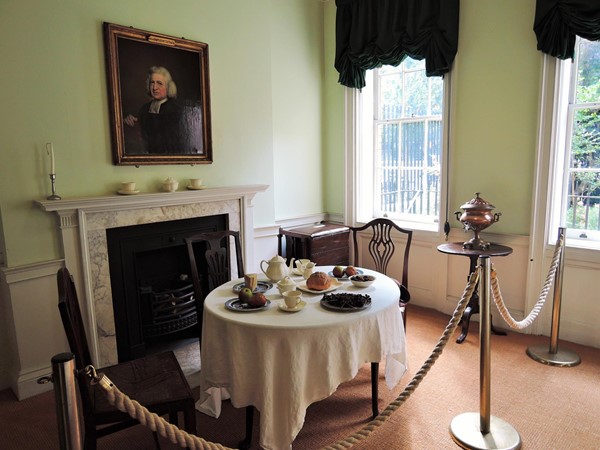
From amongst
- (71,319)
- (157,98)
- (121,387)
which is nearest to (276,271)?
(121,387)

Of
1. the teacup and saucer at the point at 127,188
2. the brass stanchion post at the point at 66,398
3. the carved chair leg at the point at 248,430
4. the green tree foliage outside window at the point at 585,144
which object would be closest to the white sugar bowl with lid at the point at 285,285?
the carved chair leg at the point at 248,430

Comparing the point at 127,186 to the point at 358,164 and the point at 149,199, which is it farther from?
the point at 358,164

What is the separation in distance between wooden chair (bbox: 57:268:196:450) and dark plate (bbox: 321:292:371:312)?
759mm

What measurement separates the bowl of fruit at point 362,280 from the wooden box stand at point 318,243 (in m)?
1.55

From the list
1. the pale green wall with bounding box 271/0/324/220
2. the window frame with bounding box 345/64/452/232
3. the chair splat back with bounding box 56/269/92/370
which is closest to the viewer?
the chair splat back with bounding box 56/269/92/370

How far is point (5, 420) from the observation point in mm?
2514

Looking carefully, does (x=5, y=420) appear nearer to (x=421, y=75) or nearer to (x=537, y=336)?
(x=537, y=336)

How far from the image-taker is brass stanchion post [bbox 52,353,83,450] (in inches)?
47.1

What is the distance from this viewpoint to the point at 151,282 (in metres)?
3.35

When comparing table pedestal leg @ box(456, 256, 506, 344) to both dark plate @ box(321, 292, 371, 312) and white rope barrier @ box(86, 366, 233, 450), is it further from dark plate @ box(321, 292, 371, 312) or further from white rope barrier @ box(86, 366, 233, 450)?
white rope barrier @ box(86, 366, 233, 450)

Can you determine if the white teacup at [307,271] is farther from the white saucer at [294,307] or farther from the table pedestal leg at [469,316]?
the table pedestal leg at [469,316]

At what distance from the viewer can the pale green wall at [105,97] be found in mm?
2633

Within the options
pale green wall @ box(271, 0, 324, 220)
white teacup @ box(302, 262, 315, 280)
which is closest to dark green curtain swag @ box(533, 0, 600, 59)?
pale green wall @ box(271, 0, 324, 220)

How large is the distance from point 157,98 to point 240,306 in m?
1.86
